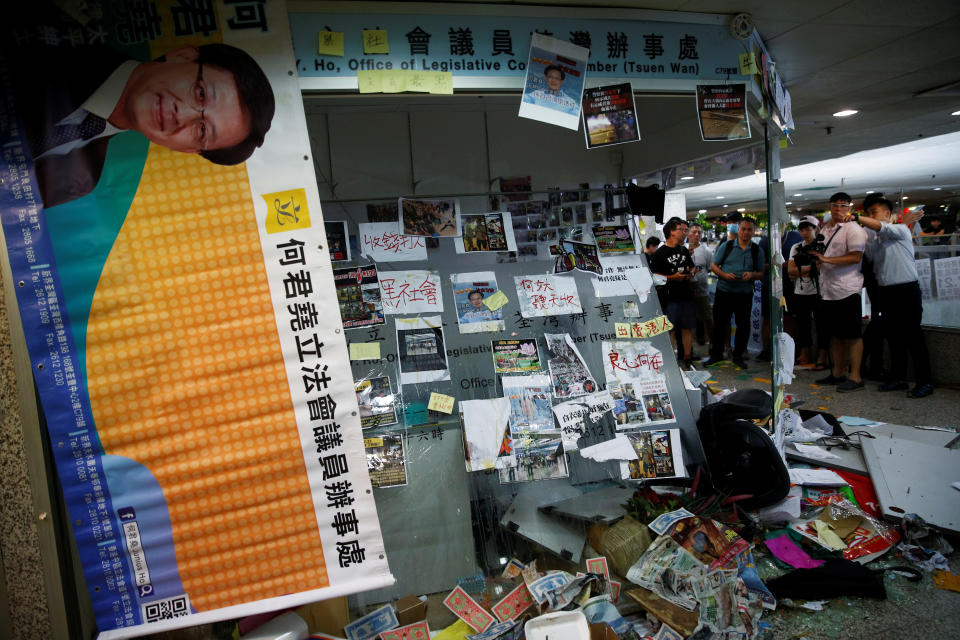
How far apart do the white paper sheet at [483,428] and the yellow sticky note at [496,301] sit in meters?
0.50

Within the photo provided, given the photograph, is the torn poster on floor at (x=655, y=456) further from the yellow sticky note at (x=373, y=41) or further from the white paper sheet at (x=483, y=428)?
the yellow sticky note at (x=373, y=41)

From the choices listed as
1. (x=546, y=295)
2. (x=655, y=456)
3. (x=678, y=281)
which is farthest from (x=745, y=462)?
(x=678, y=281)

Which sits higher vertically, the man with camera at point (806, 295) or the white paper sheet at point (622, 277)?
the white paper sheet at point (622, 277)

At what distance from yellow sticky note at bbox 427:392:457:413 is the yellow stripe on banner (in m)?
0.99

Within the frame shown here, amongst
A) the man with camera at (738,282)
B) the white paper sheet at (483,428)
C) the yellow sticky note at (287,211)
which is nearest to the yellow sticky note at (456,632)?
the white paper sheet at (483,428)

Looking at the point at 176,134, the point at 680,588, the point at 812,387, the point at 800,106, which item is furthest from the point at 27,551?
the point at 812,387

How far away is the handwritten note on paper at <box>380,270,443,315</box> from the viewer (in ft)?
9.30

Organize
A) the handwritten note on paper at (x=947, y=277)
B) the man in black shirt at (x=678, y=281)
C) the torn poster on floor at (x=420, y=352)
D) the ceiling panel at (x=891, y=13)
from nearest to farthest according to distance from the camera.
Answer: the ceiling panel at (x=891, y=13), the torn poster on floor at (x=420, y=352), the handwritten note on paper at (x=947, y=277), the man in black shirt at (x=678, y=281)

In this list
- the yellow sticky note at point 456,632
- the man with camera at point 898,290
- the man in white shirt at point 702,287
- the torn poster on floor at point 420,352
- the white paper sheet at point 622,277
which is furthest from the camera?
the man in white shirt at point 702,287

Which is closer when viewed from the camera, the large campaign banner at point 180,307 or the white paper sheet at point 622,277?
the large campaign banner at point 180,307

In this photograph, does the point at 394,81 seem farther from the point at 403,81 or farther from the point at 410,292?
the point at 410,292

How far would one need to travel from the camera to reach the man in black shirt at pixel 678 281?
6480 millimetres

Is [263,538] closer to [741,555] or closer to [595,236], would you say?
[741,555]

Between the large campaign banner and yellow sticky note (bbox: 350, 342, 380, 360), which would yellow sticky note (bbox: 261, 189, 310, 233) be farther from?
yellow sticky note (bbox: 350, 342, 380, 360)
